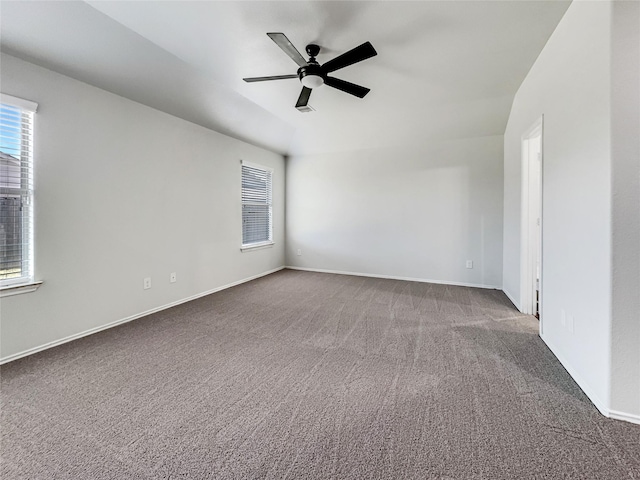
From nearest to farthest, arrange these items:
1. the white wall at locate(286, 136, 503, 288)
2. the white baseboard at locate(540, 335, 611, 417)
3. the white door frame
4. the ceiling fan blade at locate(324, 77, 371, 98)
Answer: the white baseboard at locate(540, 335, 611, 417), the ceiling fan blade at locate(324, 77, 371, 98), the white door frame, the white wall at locate(286, 136, 503, 288)

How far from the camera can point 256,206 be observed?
5285 mm

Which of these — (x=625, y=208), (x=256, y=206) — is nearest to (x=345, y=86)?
(x=625, y=208)

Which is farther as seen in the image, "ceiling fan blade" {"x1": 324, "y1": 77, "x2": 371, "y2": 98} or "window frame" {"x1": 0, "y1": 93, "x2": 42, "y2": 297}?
"ceiling fan blade" {"x1": 324, "y1": 77, "x2": 371, "y2": 98}

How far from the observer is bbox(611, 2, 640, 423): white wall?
152cm

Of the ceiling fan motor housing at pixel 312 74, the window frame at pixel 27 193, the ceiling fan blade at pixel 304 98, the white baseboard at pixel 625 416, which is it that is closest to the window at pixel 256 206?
the ceiling fan blade at pixel 304 98

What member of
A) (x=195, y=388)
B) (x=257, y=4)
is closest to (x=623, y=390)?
(x=195, y=388)

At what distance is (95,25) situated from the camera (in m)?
2.17

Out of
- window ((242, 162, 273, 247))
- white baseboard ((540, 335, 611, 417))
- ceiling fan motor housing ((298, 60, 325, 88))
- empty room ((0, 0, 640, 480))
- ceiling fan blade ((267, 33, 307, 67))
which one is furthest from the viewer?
window ((242, 162, 273, 247))

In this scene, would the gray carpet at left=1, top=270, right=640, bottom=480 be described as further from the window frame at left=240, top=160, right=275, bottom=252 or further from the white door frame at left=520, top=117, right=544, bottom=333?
the window frame at left=240, top=160, right=275, bottom=252

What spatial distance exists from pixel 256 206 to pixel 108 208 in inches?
103

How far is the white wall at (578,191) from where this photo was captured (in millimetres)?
1632

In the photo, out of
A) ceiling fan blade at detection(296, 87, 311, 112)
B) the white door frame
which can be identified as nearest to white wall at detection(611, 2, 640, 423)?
the white door frame

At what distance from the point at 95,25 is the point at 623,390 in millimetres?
4378

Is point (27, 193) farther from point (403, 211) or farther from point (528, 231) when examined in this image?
point (528, 231)
